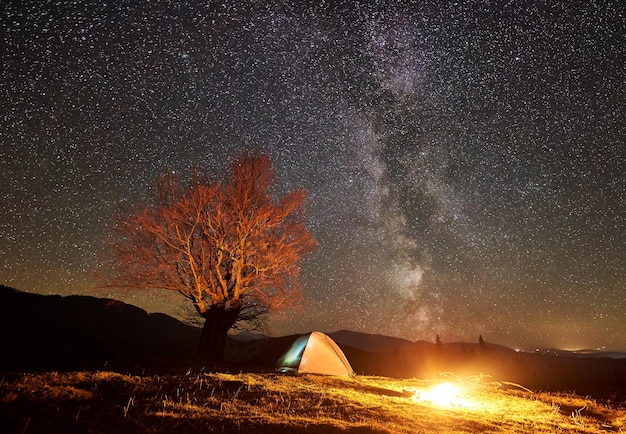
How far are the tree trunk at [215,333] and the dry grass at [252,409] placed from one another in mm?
8687

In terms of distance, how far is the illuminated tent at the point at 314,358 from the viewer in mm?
16172

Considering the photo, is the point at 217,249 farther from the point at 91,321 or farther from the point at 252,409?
the point at 91,321

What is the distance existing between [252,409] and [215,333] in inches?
516

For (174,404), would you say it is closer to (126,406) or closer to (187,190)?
(126,406)

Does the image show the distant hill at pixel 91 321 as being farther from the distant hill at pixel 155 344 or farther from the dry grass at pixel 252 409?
the dry grass at pixel 252 409

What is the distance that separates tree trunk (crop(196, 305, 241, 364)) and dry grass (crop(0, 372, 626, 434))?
8687 millimetres

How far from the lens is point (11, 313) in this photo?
70438 mm

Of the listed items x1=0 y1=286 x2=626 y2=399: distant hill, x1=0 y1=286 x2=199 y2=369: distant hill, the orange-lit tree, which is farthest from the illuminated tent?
x1=0 y1=286 x2=199 y2=369: distant hill

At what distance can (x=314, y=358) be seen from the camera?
16484mm

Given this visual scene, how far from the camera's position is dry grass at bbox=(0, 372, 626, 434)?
16.1 ft

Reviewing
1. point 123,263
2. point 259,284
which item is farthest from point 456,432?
point 123,263

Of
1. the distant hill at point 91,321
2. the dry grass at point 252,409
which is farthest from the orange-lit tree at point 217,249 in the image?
the distant hill at point 91,321

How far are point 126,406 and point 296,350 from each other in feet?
39.9

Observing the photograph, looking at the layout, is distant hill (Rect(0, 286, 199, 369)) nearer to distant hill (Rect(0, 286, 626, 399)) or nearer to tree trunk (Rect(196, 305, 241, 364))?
distant hill (Rect(0, 286, 626, 399))
